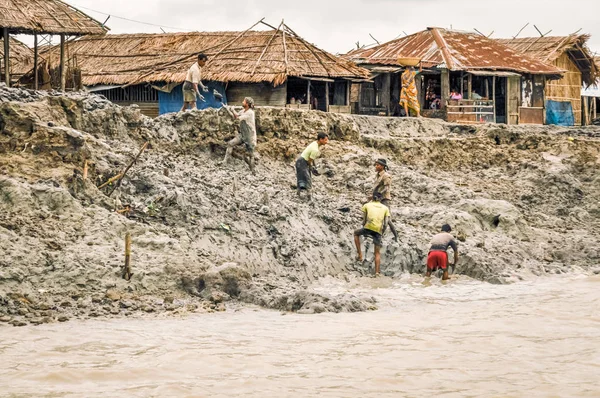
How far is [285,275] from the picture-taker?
1417cm

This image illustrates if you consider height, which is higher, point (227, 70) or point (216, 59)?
point (216, 59)

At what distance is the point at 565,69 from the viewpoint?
34.4 m

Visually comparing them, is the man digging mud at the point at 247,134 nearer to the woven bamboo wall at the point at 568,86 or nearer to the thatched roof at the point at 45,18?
the thatched roof at the point at 45,18

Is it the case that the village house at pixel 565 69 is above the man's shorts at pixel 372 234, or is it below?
above

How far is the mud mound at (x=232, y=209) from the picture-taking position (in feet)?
41.3

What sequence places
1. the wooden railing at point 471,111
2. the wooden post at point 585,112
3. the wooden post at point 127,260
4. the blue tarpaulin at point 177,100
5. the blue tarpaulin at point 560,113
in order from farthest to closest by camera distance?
the wooden post at point 585,112 < the blue tarpaulin at point 560,113 < the wooden railing at point 471,111 < the blue tarpaulin at point 177,100 < the wooden post at point 127,260

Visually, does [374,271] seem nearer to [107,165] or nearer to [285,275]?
[285,275]

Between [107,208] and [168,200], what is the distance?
2.89ft

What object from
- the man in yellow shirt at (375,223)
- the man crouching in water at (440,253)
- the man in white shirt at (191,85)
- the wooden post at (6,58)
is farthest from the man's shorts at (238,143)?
the wooden post at (6,58)

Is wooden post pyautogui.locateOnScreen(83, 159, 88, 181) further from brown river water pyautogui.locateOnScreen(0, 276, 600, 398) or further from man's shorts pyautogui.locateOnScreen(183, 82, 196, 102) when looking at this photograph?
man's shorts pyautogui.locateOnScreen(183, 82, 196, 102)

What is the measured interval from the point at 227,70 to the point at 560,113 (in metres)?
14.1

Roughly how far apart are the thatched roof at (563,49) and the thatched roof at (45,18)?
55.1ft

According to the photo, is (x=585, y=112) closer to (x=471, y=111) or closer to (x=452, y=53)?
(x=452, y=53)

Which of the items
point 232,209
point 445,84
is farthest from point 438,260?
point 445,84
